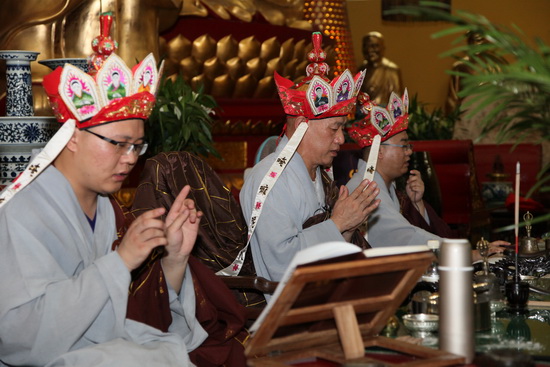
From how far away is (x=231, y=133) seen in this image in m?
5.50

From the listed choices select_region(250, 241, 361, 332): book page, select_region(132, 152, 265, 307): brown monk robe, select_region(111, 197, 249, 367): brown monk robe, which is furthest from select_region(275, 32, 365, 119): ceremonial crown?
select_region(250, 241, 361, 332): book page

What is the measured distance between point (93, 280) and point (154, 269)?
0.29 m

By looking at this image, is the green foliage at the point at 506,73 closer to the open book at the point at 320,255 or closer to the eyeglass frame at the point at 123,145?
the open book at the point at 320,255

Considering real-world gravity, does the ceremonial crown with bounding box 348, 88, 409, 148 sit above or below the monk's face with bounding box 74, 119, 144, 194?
below

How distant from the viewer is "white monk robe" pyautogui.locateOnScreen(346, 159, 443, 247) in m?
3.29

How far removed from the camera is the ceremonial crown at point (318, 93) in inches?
111

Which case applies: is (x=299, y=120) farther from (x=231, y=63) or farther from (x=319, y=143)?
(x=231, y=63)

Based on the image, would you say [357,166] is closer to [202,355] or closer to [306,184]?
[306,184]

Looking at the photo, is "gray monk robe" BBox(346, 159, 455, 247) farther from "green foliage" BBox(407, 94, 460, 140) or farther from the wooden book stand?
"green foliage" BBox(407, 94, 460, 140)

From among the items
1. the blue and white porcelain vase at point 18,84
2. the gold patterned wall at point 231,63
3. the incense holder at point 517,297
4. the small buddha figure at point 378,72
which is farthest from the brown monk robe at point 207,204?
the small buddha figure at point 378,72

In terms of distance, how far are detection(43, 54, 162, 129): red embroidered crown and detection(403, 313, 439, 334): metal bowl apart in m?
0.75

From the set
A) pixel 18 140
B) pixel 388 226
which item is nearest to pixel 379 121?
pixel 388 226

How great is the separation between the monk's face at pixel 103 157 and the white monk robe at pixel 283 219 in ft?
2.68

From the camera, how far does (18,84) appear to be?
3102mm
